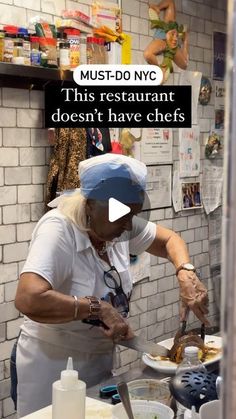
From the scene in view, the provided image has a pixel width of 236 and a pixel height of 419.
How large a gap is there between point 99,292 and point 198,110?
50.8 inches

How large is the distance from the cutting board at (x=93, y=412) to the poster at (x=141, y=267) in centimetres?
130

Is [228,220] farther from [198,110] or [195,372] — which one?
[198,110]

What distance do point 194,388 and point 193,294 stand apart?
0.71 m

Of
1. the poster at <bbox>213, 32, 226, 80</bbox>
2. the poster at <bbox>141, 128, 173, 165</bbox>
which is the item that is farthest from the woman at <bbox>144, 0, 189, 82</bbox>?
the poster at <bbox>141, 128, 173, 165</bbox>

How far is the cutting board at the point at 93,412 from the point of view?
1134 mm

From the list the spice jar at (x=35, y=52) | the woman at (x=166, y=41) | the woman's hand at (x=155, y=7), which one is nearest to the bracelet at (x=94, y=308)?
the spice jar at (x=35, y=52)

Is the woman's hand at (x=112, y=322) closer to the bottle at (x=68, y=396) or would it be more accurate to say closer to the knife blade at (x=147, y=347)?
the knife blade at (x=147, y=347)

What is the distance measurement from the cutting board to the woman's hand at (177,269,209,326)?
22.4 inches

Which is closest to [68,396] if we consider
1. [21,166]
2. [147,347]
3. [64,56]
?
[147,347]

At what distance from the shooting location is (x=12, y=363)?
1727 mm

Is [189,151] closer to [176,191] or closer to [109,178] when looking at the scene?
[176,191]

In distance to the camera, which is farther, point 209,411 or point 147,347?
point 147,347

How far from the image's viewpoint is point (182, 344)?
155cm

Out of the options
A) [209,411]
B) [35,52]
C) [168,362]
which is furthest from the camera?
[35,52]
